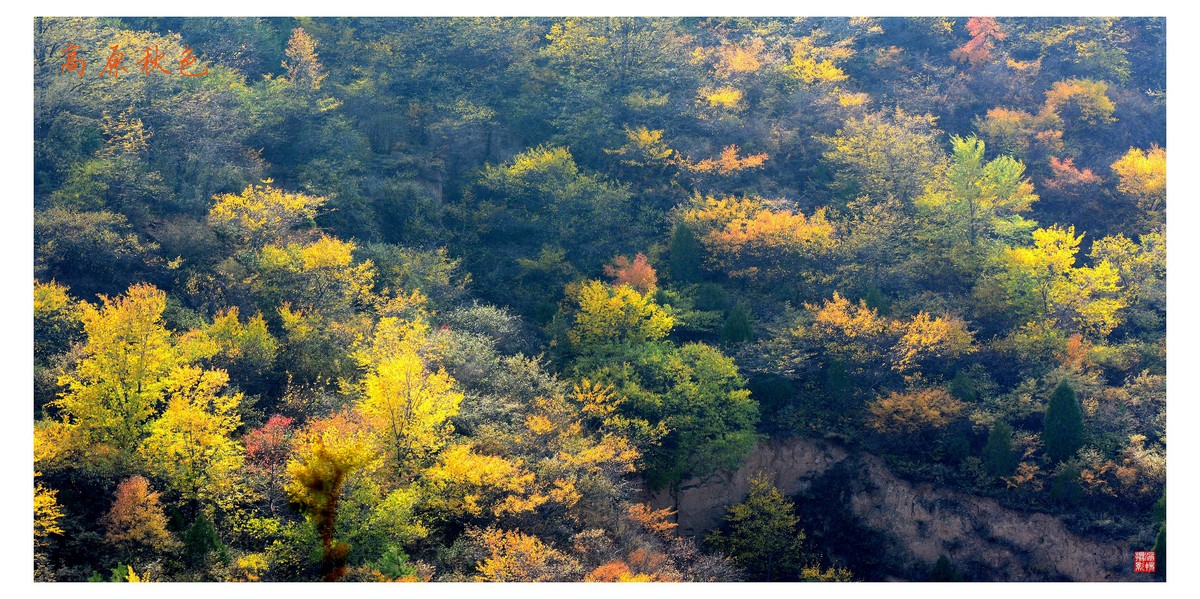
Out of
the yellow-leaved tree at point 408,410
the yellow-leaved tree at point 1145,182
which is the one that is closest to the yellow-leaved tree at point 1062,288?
the yellow-leaved tree at point 1145,182

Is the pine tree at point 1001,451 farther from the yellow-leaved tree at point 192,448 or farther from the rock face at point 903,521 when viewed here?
the yellow-leaved tree at point 192,448

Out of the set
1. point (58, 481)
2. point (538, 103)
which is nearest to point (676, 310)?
point (538, 103)

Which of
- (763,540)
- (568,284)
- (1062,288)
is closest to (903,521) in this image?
(763,540)

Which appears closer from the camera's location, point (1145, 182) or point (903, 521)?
point (903, 521)

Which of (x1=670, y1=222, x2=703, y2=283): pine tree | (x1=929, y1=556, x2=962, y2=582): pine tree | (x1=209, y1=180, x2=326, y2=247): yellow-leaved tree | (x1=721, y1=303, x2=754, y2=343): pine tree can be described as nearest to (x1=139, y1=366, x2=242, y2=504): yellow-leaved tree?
(x1=209, y1=180, x2=326, y2=247): yellow-leaved tree

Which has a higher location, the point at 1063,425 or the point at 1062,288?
the point at 1062,288

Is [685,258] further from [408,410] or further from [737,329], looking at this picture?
[408,410]

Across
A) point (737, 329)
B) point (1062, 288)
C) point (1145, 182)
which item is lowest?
point (737, 329)

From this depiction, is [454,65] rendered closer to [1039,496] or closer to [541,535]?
[541,535]
